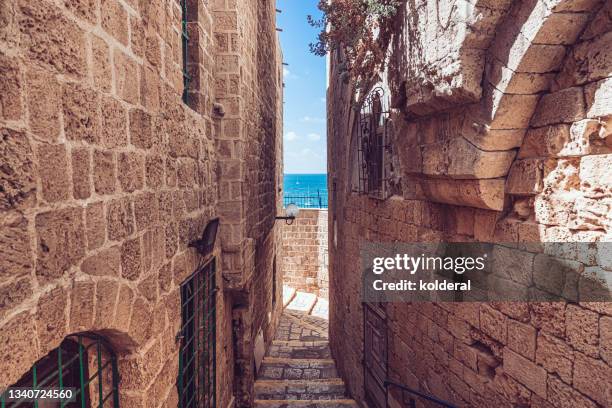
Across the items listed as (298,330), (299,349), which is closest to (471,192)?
(299,349)

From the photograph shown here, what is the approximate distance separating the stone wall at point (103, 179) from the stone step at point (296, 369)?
509 centimetres

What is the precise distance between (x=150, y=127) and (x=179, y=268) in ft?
3.60

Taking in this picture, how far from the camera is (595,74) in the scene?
205 centimetres

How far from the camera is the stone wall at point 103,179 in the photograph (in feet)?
3.83

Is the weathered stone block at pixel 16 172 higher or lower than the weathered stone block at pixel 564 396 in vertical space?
higher

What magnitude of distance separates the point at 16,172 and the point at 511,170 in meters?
2.85

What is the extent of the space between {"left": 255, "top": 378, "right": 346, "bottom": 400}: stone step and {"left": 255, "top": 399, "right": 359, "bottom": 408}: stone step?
42 centimetres

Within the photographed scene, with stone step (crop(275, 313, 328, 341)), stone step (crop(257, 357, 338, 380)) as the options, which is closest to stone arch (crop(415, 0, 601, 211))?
stone step (crop(257, 357, 338, 380))

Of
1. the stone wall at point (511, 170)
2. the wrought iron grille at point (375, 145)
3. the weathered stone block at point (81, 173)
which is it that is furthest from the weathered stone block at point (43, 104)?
the wrought iron grille at point (375, 145)

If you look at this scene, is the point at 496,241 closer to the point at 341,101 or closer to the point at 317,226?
the point at 341,101

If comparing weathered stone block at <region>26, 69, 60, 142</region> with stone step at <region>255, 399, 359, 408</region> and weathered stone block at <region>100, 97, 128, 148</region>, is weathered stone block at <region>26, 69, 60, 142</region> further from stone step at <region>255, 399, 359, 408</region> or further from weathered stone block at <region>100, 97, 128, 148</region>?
stone step at <region>255, 399, 359, 408</region>

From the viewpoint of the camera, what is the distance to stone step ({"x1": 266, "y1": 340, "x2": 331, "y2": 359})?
8866mm

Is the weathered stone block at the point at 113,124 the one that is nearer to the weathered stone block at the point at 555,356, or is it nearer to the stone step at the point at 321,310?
the weathered stone block at the point at 555,356

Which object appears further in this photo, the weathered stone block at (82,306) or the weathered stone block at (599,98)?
the weathered stone block at (599,98)
